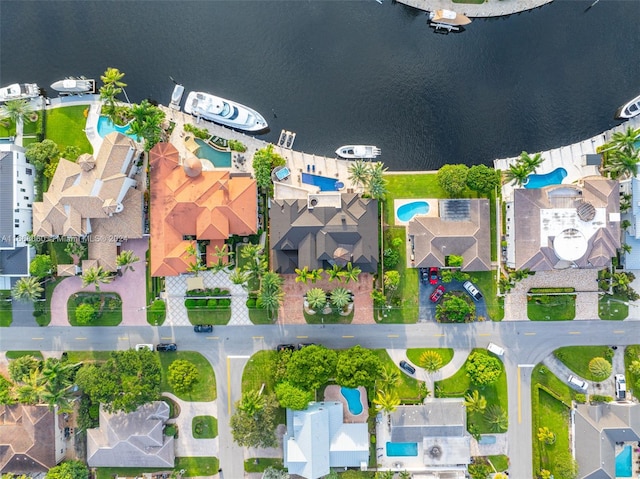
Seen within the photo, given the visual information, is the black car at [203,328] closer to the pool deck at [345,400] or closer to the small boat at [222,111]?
the pool deck at [345,400]

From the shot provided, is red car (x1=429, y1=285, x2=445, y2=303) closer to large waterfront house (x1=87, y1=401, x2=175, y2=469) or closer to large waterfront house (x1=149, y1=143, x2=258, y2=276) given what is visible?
large waterfront house (x1=149, y1=143, x2=258, y2=276)

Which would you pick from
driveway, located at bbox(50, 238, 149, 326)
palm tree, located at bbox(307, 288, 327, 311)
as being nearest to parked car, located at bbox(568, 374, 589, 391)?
palm tree, located at bbox(307, 288, 327, 311)

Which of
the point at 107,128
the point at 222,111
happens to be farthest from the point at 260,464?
the point at 107,128

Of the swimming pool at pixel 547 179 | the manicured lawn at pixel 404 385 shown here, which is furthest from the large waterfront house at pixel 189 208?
the swimming pool at pixel 547 179

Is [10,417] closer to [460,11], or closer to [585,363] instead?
[585,363]

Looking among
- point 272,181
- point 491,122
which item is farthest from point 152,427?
point 491,122

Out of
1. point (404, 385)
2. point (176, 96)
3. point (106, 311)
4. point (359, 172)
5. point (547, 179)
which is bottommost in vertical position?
point (404, 385)

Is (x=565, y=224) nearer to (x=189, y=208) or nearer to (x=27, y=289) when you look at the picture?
(x=189, y=208)
